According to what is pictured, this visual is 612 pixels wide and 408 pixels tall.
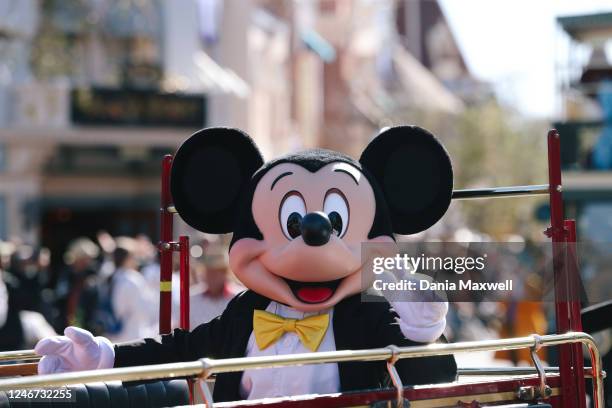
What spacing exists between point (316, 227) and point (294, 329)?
1.48 ft

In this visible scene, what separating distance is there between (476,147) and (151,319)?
28.4m

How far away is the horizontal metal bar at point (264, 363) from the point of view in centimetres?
318

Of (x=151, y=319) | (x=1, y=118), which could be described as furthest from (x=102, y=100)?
(x=151, y=319)

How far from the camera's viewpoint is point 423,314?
4.10 meters

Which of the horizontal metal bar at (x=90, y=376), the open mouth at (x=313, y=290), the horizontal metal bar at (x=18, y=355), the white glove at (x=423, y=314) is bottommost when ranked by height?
the horizontal metal bar at (x=18, y=355)

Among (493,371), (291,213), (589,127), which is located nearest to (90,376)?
(291,213)

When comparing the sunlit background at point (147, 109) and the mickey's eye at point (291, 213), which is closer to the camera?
the mickey's eye at point (291, 213)

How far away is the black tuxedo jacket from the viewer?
13.9 ft

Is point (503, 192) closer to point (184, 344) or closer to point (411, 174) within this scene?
point (411, 174)

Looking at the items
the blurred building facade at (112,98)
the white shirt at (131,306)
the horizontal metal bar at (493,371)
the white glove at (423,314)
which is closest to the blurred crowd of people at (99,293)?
the white shirt at (131,306)

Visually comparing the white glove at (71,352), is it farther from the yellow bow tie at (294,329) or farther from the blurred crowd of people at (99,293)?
the blurred crowd of people at (99,293)

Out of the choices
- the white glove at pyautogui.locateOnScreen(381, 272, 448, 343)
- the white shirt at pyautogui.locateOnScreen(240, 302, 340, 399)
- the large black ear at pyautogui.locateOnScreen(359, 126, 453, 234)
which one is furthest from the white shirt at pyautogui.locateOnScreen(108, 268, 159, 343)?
the white glove at pyautogui.locateOnScreen(381, 272, 448, 343)

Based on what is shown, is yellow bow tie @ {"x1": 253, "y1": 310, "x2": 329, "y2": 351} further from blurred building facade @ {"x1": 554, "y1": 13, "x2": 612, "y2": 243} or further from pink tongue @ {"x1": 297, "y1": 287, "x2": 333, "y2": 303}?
blurred building facade @ {"x1": 554, "y1": 13, "x2": 612, "y2": 243}

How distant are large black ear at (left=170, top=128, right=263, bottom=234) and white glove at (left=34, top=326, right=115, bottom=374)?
27.1 inches
